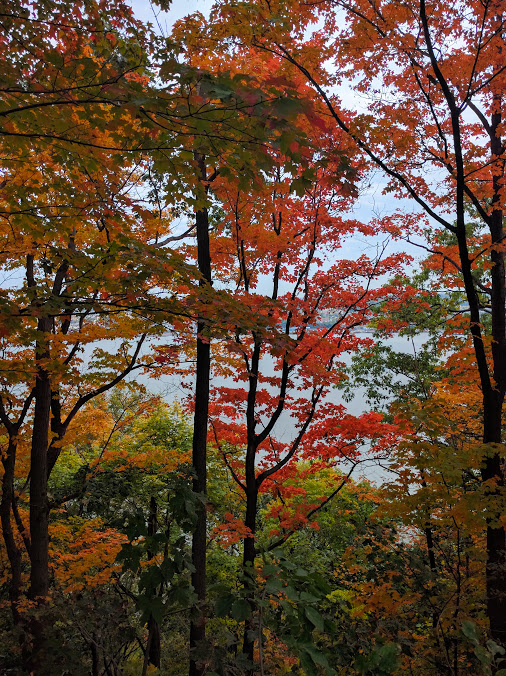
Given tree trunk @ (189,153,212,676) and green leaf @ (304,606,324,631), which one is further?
tree trunk @ (189,153,212,676)

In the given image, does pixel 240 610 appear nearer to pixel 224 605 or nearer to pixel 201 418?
pixel 224 605

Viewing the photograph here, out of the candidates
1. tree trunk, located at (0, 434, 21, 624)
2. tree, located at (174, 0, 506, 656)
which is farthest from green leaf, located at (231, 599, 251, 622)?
tree trunk, located at (0, 434, 21, 624)

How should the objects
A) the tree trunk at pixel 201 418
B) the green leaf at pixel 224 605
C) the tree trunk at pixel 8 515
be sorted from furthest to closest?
the tree trunk at pixel 8 515
the tree trunk at pixel 201 418
the green leaf at pixel 224 605

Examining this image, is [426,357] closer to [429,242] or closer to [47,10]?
[429,242]

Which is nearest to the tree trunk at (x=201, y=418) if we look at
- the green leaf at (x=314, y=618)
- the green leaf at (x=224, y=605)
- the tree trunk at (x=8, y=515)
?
the tree trunk at (x=8, y=515)

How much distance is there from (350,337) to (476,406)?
2.77 m

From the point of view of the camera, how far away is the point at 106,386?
258 inches

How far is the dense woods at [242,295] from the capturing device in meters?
1.97

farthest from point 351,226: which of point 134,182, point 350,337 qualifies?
point 134,182

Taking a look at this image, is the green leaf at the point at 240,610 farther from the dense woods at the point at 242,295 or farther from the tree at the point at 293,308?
the tree at the point at 293,308

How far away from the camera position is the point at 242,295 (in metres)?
5.59

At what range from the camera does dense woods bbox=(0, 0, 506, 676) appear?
1.97 metres

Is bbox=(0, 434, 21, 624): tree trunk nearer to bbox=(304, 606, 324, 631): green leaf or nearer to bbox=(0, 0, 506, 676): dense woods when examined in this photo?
bbox=(0, 0, 506, 676): dense woods

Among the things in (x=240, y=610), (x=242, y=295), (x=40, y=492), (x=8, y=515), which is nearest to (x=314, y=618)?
(x=240, y=610)
